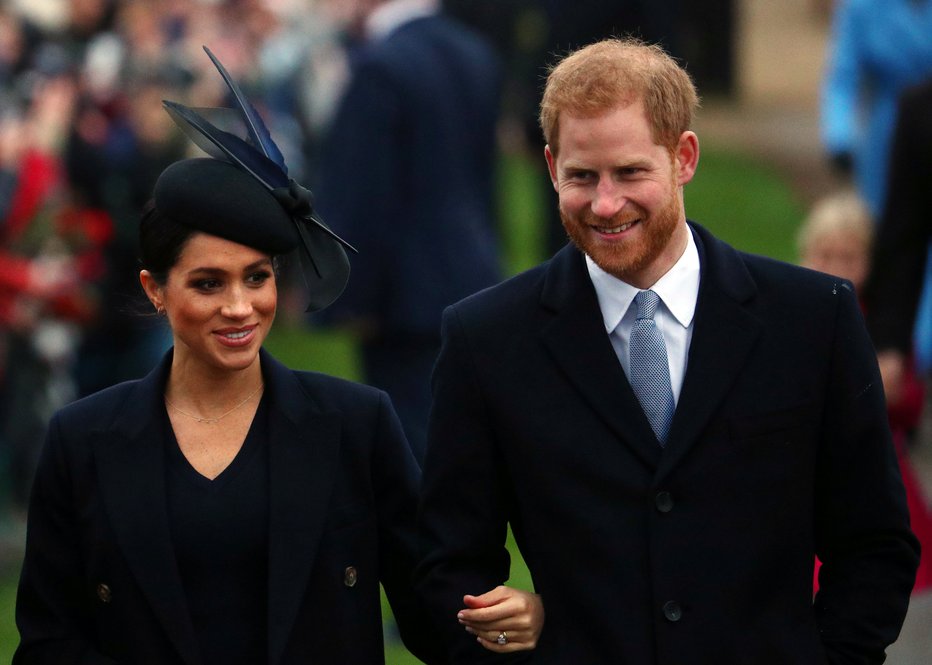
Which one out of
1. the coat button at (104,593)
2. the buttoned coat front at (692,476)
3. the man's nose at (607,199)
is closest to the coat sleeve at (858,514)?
the buttoned coat front at (692,476)

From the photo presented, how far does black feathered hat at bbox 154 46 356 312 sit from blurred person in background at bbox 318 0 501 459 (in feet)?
9.79

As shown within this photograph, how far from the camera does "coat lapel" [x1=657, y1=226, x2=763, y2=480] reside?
3840mm

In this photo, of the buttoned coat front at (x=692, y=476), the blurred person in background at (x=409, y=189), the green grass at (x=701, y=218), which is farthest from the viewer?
the green grass at (x=701, y=218)

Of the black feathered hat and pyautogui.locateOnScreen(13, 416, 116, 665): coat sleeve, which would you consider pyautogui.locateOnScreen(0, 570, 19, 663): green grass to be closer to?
pyautogui.locateOnScreen(13, 416, 116, 665): coat sleeve

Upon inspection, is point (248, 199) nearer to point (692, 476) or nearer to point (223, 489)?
point (223, 489)

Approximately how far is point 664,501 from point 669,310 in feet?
1.26

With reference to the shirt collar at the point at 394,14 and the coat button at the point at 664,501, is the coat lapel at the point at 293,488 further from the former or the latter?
the shirt collar at the point at 394,14

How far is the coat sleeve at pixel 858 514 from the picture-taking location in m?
3.89

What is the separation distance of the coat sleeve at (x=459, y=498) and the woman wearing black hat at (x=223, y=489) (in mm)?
121

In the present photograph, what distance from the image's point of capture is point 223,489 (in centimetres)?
413

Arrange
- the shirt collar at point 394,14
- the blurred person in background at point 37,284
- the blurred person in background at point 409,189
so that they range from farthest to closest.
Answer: the blurred person in background at point 37,284
the shirt collar at point 394,14
the blurred person in background at point 409,189

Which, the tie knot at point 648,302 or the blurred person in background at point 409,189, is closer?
the tie knot at point 648,302

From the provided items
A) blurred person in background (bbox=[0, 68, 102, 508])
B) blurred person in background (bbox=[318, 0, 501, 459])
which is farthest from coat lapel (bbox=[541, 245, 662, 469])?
blurred person in background (bbox=[0, 68, 102, 508])

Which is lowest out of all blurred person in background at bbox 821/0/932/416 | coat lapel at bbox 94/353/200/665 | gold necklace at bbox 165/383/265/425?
coat lapel at bbox 94/353/200/665
